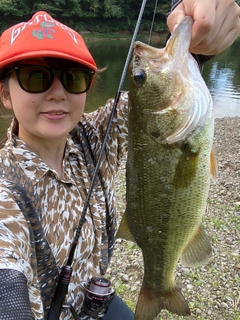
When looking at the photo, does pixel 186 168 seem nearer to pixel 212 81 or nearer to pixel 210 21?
pixel 210 21

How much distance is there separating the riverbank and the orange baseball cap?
290cm

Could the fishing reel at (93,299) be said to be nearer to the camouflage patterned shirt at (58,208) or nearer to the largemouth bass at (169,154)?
the camouflage patterned shirt at (58,208)

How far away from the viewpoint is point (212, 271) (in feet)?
14.1

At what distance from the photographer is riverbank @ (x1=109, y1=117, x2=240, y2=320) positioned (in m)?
3.75

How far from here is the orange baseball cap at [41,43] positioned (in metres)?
1.59

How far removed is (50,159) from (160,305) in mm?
1015

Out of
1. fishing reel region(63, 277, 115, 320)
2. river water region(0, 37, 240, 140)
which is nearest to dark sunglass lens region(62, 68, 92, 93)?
fishing reel region(63, 277, 115, 320)

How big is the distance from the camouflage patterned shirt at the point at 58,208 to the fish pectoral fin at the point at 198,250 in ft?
1.75

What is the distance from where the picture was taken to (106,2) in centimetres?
3966

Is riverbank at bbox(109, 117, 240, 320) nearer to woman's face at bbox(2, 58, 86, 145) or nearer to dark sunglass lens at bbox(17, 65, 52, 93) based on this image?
woman's face at bbox(2, 58, 86, 145)

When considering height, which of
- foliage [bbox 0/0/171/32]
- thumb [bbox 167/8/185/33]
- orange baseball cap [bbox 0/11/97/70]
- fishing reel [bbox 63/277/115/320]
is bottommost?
fishing reel [bbox 63/277/115/320]

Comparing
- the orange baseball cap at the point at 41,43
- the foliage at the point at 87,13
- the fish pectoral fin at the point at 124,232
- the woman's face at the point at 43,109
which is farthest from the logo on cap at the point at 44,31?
the foliage at the point at 87,13

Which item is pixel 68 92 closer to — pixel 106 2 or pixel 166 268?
pixel 166 268

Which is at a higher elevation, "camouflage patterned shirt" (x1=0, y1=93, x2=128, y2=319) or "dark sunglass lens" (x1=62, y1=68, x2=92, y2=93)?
"dark sunglass lens" (x1=62, y1=68, x2=92, y2=93)
